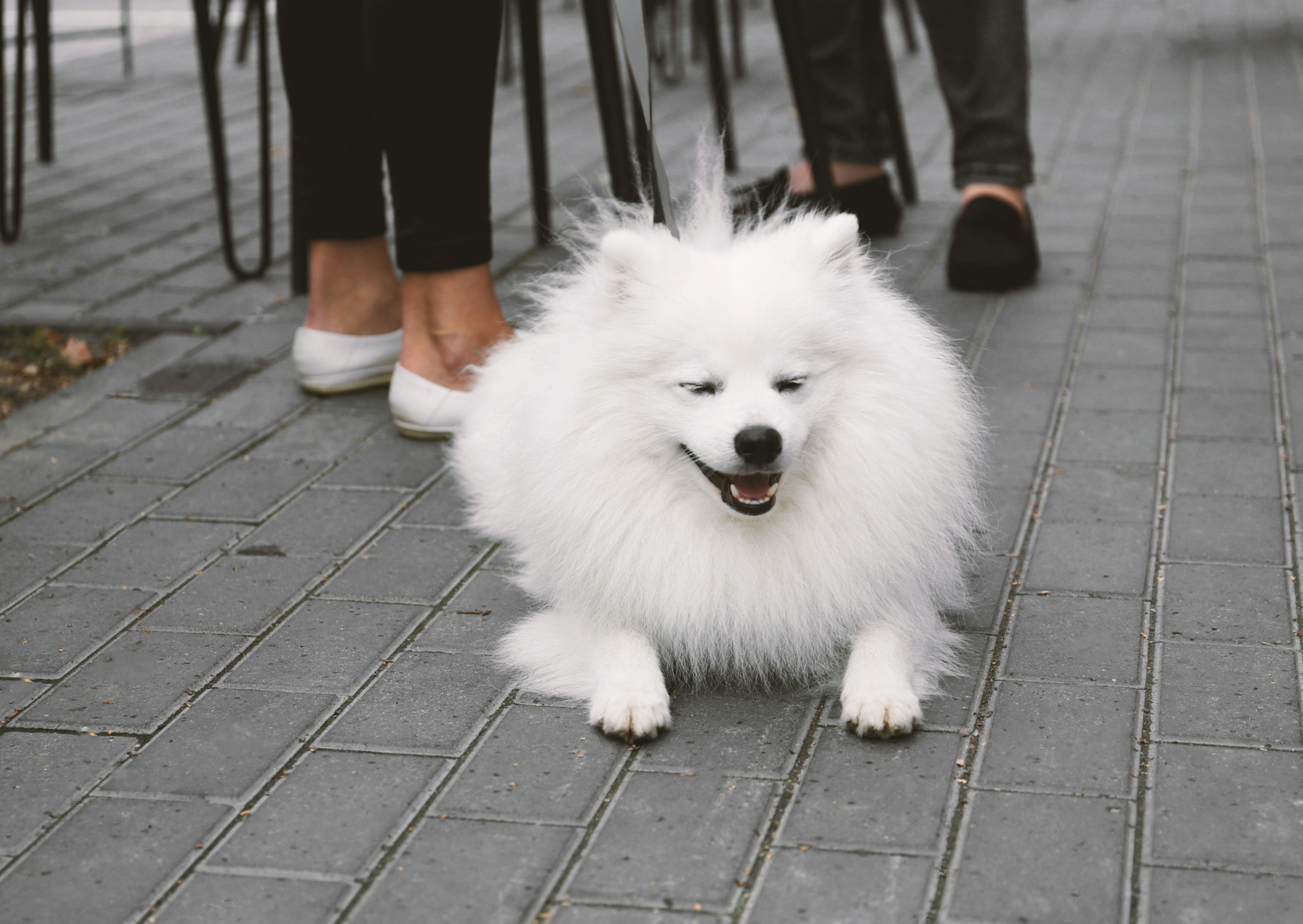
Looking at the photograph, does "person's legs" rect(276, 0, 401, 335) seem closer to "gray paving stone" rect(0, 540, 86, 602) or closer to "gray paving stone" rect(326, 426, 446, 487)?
"gray paving stone" rect(326, 426, 446, 487)

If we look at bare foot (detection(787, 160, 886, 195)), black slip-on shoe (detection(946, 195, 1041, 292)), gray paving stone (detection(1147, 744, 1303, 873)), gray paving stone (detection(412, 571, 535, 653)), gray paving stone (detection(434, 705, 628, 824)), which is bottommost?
gray paving stone (detection(1147, 744, 1303, 873))

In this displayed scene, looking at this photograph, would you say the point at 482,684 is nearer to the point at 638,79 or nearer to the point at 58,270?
the point at 638,79

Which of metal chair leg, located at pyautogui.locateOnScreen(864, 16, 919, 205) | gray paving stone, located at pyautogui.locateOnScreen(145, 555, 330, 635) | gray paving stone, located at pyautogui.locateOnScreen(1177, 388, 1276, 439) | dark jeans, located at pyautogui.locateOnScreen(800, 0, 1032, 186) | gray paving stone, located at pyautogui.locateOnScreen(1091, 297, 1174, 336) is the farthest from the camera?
metal chair leg, located at pyautogui.locateOnScreen(864, 16, 919, 205)

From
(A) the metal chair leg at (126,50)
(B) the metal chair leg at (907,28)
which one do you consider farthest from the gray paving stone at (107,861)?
(B) the metal chair leg at (907,28)

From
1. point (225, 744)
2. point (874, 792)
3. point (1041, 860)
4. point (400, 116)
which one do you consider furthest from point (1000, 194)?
point (225, 744)

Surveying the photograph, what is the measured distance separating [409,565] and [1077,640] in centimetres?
124

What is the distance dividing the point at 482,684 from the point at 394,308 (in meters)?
1.74

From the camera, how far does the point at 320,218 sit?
371 centimetres

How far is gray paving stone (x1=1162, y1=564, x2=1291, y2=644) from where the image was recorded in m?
2.48

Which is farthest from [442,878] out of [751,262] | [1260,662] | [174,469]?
[174,469]

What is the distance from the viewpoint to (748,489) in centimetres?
227

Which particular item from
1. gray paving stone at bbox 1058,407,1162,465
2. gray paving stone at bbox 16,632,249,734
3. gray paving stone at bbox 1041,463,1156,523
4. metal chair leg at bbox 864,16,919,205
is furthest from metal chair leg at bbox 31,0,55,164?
gray paving stone at bbox 1041,463,1156,523

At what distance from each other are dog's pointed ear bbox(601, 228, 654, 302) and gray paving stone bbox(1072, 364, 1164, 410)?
5.51 ft

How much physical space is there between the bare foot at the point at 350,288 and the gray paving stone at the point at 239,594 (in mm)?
1049
